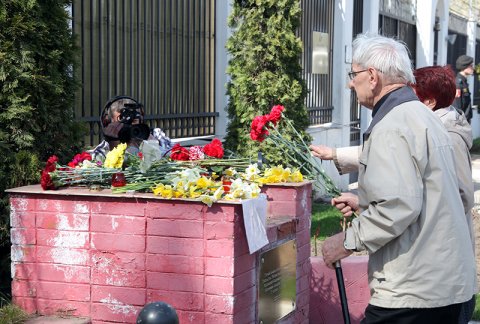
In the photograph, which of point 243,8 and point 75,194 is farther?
point 243,8

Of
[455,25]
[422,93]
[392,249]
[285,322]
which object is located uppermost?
[455,25]

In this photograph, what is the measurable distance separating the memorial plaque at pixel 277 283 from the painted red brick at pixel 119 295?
680mm

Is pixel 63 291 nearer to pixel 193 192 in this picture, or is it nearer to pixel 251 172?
pixel 193 192

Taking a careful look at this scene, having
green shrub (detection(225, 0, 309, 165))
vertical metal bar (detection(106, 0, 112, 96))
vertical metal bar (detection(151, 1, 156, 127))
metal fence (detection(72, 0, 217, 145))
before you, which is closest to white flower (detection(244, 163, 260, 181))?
metal fence (detection(72, 0, 217, 145))

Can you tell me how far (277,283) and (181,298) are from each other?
0.77 m

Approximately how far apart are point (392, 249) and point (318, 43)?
35.2 ft

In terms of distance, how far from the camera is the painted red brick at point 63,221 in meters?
4.70

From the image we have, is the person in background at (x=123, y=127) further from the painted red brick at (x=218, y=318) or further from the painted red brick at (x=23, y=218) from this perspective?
the painted red brick at (x=218, y=318)

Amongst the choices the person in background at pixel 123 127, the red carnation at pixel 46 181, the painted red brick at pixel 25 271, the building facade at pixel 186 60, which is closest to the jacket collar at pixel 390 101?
the red carnation at pixel 46 181

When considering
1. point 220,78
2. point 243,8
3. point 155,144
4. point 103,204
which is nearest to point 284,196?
point 155,144

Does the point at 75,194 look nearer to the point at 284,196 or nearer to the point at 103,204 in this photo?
the point at 103,204

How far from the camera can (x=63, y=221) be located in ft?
15.6

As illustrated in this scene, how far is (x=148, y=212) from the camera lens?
15.0ft

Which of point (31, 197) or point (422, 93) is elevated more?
point (422, 93)
